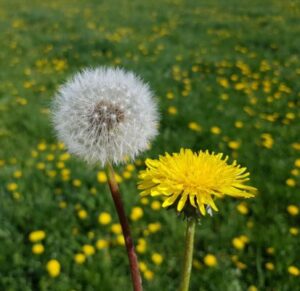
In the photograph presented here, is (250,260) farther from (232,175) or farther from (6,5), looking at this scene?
(6,5)

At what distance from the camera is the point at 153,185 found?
1.05 m

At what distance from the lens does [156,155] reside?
3.23 m

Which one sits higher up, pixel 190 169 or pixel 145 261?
pixel 190 169

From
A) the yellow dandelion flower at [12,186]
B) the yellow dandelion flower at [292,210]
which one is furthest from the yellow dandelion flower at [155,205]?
the yellow dandelion flower at [12,186]

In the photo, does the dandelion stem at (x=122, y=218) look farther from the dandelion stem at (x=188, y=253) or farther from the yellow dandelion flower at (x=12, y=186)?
the yellow dandelion flower at (x=12, y=186)

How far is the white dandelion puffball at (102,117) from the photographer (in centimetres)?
122

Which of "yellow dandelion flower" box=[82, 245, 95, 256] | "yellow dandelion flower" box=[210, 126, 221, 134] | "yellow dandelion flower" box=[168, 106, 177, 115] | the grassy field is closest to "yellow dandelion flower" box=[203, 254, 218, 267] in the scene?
the grassy field

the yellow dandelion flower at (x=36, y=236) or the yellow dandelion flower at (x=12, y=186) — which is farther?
the yellow dandelion flower at (x=12, y=186)

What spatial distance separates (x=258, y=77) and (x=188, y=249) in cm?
398

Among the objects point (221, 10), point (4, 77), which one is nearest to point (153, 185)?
point (4, 77)

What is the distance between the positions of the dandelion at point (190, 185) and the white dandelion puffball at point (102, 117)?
205 mm

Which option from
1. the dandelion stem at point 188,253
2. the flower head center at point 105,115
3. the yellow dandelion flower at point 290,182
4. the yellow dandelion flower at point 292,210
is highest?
the flower head center at point 105,115

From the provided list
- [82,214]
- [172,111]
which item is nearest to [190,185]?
[82,214]

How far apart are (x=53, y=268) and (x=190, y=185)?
55.3 inches
